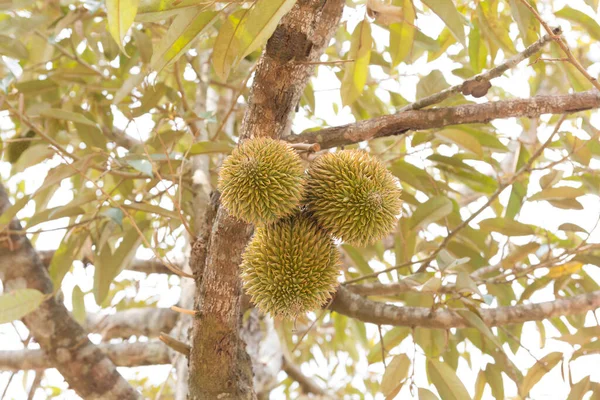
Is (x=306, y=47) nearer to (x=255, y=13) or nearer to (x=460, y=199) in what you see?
(x=255, y=13)

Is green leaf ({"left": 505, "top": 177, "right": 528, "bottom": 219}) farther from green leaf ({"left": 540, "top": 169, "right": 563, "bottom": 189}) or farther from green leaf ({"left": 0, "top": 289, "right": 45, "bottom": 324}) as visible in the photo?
green leaf ({"left": 0, "top": 289, "right": 45, "bottom": 324})

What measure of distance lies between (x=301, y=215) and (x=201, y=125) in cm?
123

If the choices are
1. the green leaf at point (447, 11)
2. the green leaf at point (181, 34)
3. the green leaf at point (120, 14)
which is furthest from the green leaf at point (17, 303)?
the green leaf at point (447, 11)

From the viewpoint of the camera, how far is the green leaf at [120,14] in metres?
0.79

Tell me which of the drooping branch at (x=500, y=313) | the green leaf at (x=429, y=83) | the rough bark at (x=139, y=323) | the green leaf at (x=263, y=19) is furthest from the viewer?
the rough bark at (x=139, y=323)

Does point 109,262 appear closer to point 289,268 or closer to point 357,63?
point 289,268

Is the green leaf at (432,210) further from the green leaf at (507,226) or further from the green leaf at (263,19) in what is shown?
the green leaf at (263,19)

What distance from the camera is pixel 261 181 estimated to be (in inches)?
46.8

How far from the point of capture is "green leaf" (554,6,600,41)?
1.71 meters

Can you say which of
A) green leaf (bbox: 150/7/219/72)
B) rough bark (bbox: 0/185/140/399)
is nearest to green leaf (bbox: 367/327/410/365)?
rough bark (bbox: 0/185/140/399)

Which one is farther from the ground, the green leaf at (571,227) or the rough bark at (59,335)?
the green leaf at (571,227)

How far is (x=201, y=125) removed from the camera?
2.40 metres

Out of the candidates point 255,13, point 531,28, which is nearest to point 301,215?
point 255,13

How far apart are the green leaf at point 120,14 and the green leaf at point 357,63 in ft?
2.26
